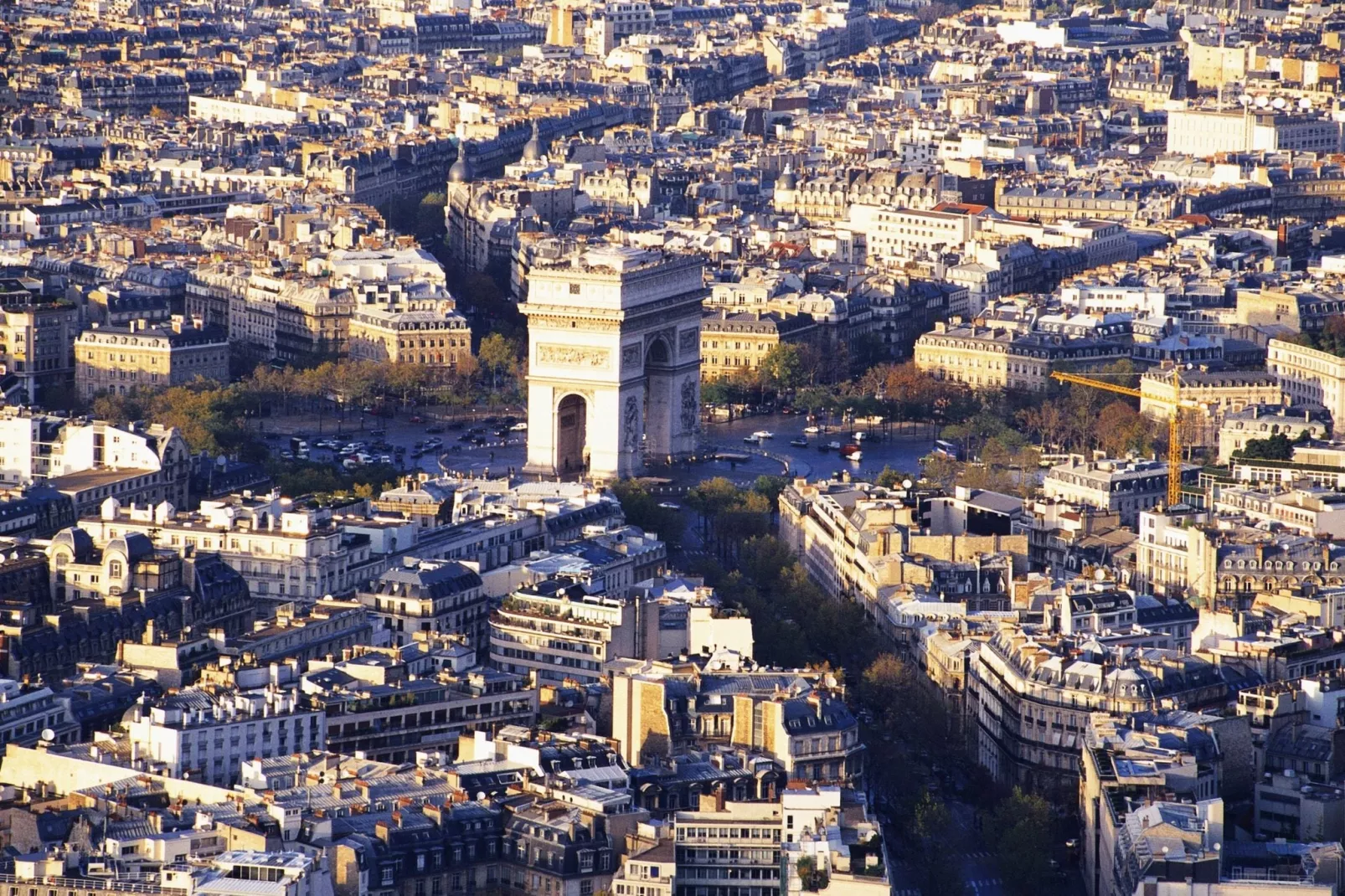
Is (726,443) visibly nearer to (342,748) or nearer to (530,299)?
(530,299)

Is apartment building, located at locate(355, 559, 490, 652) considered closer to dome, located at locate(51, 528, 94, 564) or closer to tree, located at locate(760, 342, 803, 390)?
dome, located at locate(51, 528, 94, 564)

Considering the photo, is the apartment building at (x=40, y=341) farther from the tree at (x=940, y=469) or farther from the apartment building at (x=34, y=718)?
the apartment building at (x=34, y=718)

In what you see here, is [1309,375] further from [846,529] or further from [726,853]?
[726,853]

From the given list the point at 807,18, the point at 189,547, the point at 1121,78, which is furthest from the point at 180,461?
the point at 807,18

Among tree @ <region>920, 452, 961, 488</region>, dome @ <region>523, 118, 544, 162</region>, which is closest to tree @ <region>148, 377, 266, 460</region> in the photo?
tree @ <region>920, 452, 961, 488</region>

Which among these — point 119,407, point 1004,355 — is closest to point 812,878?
point 119,407

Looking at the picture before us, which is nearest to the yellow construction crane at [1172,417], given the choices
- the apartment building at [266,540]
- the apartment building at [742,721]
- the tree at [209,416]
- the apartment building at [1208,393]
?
the apartment building at [1208,393]
